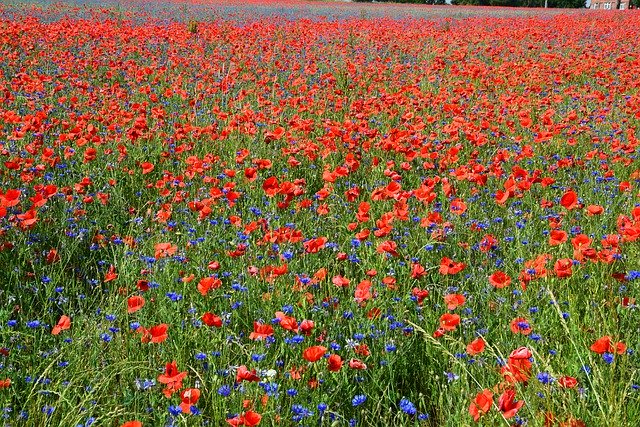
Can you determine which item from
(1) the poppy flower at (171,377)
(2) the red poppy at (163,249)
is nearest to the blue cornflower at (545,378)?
(1) the poppy flower at (171,377)

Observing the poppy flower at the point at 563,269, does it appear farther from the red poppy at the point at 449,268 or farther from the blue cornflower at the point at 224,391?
the blue cornflower at the point at 224,391

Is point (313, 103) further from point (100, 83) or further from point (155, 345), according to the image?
point (155, 345)

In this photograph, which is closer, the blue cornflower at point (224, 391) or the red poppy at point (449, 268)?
the blue cornflower at point (224, 391)

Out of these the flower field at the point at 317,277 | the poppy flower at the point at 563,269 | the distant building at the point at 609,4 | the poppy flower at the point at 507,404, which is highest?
the distant building at the point at 609,4

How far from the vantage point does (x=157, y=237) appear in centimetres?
315

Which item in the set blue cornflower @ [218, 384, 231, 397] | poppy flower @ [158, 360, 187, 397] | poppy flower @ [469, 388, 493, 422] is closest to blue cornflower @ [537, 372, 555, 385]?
poppy flower @ [469, 388, 493, 422]

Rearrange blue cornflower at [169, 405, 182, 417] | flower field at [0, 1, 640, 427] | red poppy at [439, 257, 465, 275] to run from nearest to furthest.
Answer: blue cornflower at [169, 405, 182, 417] < flower field at [0, 1, 640, 427] < red poppy at [439, 257, 465, 275]

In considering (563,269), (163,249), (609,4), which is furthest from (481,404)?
(609,4)

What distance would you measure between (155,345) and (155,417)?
344 mm

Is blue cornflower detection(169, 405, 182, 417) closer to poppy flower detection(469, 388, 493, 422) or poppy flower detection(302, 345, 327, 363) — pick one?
poppy flower detection(302, 345, 327, 363)

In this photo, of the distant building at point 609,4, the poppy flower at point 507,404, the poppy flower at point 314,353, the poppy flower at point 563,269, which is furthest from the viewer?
the distant building at point 609,4

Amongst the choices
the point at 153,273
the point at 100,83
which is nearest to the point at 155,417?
the point at 153,273

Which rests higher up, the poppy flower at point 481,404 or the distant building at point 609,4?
the distant building at point 609,4

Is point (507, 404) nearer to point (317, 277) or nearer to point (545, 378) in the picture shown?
point (545, 378)
